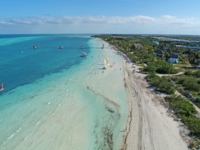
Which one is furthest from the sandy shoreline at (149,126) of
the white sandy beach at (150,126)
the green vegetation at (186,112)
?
the green vegetation at (186,112)

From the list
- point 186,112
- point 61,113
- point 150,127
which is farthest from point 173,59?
point 61,113

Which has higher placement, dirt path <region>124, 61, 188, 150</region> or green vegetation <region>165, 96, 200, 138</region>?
green vegetation <region>165, 96, 200, 138</region>

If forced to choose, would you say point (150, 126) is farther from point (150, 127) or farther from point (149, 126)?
point (150, 127)

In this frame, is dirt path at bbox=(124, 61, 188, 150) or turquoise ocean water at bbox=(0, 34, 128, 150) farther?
turquoise ocean water at bbox=(0, 34, 128, 150)

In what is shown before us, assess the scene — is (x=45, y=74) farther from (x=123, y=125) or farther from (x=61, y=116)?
(x=123, y=125)

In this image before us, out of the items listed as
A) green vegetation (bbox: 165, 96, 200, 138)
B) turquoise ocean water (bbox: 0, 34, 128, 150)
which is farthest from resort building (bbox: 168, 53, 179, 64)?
green vegetation (bbox: 165, 96, 200, 138)

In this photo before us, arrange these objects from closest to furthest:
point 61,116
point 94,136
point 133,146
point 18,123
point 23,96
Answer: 1. point 133,146
2. point 94,136
3. point 18,123
4. point 61,116
5. point 23,96

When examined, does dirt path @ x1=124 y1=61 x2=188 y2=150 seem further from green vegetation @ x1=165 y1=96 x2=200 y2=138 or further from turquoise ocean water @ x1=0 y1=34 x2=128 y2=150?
green vegetation @ x1=165 y1=96 x2=200 y2=138

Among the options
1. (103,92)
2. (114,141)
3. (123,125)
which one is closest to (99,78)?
(103,92)
